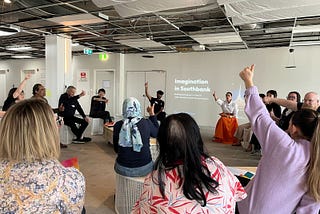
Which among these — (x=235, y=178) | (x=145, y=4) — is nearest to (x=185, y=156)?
(x=235, y=178)

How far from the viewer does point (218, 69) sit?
1013cm

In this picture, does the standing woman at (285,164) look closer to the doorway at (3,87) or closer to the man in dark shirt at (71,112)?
the man in dark shirt at (71,112)

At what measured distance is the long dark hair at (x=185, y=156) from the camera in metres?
1.05

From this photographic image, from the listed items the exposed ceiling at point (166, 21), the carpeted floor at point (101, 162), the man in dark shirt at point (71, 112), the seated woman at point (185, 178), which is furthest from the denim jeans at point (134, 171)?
the man in dark shirt at point (71, 112)

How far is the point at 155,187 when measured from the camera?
3.64 feet

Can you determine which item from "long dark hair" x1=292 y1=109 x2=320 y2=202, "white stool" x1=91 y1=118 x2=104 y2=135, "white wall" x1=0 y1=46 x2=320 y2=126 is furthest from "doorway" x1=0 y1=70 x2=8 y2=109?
"long dark hair" x1=292 y1=109 x2=320 y2=202

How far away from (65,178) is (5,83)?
1575cm

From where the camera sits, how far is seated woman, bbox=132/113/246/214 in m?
1.06

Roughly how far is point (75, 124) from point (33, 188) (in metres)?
6.14

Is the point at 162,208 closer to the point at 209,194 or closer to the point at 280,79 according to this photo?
the point at 209,194

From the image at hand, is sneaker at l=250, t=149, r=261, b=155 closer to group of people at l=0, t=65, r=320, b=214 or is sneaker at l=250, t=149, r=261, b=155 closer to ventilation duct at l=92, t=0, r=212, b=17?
ventilation duct at l=92, t=0, r=212, b=17

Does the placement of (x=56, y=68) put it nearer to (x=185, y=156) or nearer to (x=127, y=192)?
(x=127, y=192)

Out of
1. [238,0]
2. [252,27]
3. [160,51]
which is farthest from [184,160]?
[160,51]

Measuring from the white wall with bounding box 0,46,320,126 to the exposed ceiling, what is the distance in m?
0.51
